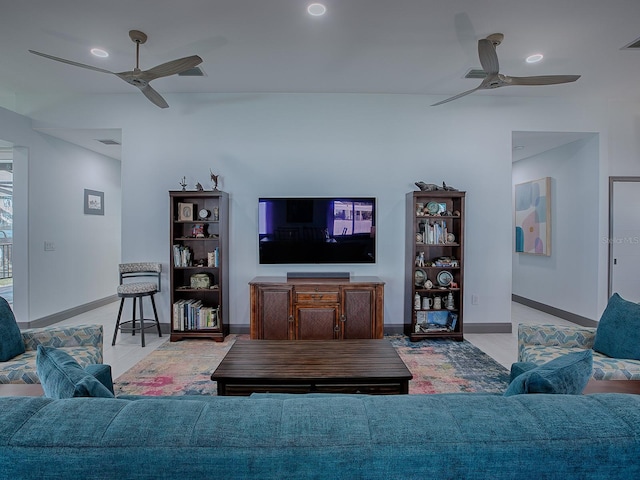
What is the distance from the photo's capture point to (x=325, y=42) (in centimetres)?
301

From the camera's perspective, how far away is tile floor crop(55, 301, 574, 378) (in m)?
3.33

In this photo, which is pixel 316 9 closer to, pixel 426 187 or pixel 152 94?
pixel 152 94

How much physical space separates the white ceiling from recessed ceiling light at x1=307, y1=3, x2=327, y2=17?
6 centimetres

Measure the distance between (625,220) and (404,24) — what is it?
3.94m

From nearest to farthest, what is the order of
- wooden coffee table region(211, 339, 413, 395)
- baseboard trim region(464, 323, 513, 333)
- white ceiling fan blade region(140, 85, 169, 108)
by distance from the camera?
1. wooden coffee table region(211, 339, 413, 395)
2. white ceiling fan blade region(140, 85, 169, 108)
3. baseboard trim region(464, 323, 513, 333)

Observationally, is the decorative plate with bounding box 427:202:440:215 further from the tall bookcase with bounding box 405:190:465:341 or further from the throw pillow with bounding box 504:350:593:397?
the throw pillow with bounding box 504:350:593:397

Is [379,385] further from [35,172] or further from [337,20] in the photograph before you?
[35,172]

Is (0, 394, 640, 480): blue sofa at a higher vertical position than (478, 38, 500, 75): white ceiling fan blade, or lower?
lower

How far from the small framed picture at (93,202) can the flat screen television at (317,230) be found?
10.2 feet

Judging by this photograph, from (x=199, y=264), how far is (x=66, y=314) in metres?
2.40

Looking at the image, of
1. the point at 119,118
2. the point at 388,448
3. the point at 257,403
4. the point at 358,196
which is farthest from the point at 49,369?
the point at 119,118

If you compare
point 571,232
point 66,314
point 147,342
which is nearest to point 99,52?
point 147,342

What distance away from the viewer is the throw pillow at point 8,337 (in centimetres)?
218

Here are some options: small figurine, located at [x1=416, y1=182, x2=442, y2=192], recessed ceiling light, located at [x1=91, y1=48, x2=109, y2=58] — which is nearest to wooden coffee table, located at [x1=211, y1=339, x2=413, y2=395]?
small figurine, located at [x1=416, y1=182, x2=442, y2=192]
